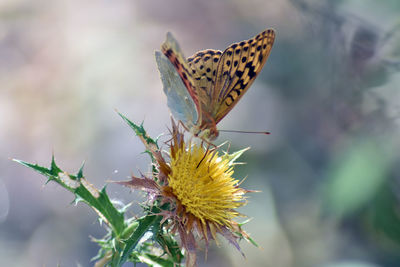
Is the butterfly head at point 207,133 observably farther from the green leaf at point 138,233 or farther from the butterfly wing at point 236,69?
the green leaf at point 138,233

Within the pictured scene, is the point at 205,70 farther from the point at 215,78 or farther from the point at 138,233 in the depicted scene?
the point at 138,233

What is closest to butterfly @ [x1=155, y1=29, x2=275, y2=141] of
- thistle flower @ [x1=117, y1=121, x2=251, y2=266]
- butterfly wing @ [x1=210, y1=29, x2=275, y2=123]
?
butterfly wing @ [x1=210, y1=29, x2=275, y2=123]

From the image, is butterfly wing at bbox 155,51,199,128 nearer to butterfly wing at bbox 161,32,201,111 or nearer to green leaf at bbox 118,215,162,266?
butterfly wing at bbox 161,32,201,111

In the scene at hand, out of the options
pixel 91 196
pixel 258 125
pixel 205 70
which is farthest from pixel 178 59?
pixel 258 125

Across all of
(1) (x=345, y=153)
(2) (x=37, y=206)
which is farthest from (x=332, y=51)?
(2) (x=37, y=206)

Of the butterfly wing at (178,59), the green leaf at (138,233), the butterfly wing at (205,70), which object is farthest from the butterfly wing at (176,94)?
the green leaf at (138,233)

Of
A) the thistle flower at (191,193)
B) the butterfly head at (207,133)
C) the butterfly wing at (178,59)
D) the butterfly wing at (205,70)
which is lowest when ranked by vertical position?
the thistle flower at (191,193)

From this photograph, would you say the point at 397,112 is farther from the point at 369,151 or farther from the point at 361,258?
the point at 361,258
